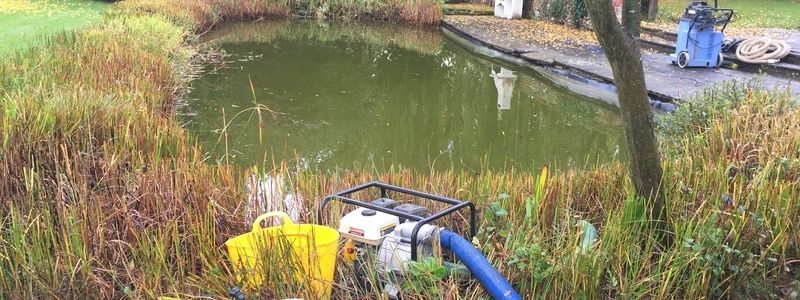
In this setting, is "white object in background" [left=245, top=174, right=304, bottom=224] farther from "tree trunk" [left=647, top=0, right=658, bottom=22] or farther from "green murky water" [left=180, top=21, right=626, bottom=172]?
"tree trunk" [left=647, top=0, right=658, bottom=22]

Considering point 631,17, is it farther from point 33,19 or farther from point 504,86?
point 33,19

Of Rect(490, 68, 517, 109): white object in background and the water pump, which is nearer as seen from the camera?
Result: the water pump

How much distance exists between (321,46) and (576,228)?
8637 mm

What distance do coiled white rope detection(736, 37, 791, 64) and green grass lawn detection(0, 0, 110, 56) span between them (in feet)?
24.4

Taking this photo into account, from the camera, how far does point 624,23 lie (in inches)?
80.3

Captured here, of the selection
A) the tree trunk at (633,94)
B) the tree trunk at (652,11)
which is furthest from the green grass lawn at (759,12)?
the tree trunk at (633,94)

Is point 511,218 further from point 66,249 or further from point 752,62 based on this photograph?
point 752,62

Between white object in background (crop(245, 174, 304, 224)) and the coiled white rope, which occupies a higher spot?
the coiled white rope

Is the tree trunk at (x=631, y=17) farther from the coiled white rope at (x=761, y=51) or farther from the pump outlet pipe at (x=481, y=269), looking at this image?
the coiled white rope at (x=761, y=51)

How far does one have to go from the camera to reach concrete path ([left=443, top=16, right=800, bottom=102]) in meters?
6.19

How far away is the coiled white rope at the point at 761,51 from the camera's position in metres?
7.01

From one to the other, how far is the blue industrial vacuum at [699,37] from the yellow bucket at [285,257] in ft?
19.4

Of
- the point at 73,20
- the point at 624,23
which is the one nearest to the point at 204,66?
the point at 73,20

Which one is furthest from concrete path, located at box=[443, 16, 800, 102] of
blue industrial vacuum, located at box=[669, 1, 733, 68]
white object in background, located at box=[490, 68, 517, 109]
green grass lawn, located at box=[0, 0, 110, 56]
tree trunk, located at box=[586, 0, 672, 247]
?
green grass lawn, located at box=[0, 0, 110, 56]
